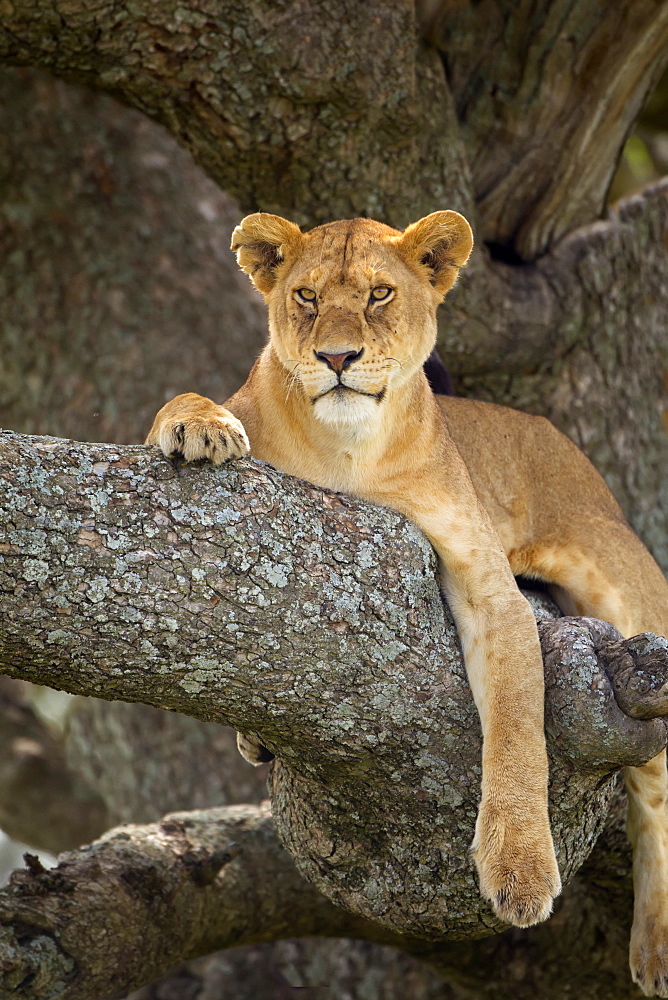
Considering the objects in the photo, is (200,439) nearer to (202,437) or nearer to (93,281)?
(202,437)

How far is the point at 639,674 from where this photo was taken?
304 centimetres

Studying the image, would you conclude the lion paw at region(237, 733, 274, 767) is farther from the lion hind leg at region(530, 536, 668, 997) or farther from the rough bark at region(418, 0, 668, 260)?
the rough bark at region(418, 0, 668, 260)

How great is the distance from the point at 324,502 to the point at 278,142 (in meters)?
1.96

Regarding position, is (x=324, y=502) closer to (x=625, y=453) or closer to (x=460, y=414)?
(x=460, y=414)

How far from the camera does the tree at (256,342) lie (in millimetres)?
3031

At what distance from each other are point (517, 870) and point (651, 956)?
973 millimetres

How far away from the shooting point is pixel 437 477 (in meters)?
3.71

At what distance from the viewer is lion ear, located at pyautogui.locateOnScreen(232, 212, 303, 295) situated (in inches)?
148

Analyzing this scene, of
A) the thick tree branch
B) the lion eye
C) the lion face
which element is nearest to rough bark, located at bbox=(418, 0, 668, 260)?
the lion face

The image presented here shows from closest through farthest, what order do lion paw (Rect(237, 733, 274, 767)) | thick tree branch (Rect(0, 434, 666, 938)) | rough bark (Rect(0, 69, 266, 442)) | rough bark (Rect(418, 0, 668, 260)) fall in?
1. thick tree branch (Rect(0, 434, 666, 938))
2. lion paw (Rect(237, 733, 274, 767))
3. rough bark (Rect(418, 0, 668, 260))
4. rough bark (Rect(0, 69, 266, 442))

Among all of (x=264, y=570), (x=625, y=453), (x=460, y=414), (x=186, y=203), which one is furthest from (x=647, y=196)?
(x=264, y=570)

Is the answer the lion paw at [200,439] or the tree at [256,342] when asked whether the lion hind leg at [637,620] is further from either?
the lion paw at [200,439]

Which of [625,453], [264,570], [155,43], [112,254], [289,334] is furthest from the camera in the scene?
[112,254]

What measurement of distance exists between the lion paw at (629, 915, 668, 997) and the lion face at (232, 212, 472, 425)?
6.30 ft
